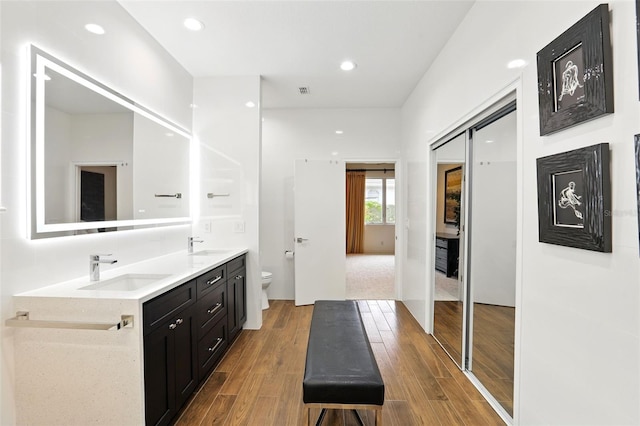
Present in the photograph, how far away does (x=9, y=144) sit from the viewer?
4.90 feet

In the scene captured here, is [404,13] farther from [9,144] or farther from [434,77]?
[9,144]

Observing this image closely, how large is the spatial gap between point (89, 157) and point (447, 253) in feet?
9.89

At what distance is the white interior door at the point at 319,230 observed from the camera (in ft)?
14.1

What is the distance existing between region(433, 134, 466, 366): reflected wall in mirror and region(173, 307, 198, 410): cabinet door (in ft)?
7.09

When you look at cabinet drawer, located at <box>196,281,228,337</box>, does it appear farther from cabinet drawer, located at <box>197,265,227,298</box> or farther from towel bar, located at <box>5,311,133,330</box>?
towel bar, located at <box>5,311,133,330</box>

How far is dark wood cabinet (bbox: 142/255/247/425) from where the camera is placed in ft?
5.34

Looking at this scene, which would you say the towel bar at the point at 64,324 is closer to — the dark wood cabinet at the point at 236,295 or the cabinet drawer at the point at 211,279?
the cabinet drawer at the point at 211,279

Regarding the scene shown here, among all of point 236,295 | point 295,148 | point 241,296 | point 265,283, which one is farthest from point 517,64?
point 265,283

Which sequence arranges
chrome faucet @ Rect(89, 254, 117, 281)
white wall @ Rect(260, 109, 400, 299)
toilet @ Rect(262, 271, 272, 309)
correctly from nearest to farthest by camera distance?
chrome faucet @ Rect(89, 254, 117, 281)
toilet @ Rect(262, 271, 272, 309)
white wall @ Rect(260, 109, 400, 299)

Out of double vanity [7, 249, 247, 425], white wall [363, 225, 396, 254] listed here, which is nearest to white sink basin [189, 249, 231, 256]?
double vanity [7, 249, 247, 425]

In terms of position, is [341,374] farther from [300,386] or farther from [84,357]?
[84,357]

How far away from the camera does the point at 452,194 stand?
2.77m

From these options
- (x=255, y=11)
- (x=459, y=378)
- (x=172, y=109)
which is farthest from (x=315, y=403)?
(x=172, y=109)

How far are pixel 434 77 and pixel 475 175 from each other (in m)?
1.29
